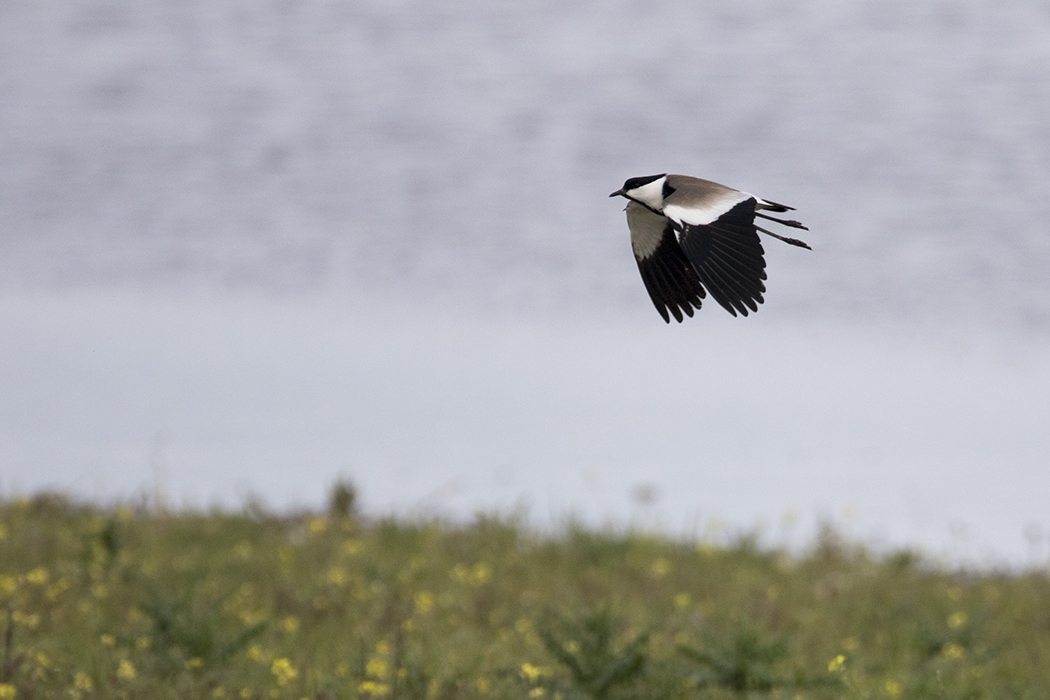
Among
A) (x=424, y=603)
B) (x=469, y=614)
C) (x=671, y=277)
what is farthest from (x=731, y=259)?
(x=469, y=614)

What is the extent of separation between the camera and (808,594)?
637 centimetres

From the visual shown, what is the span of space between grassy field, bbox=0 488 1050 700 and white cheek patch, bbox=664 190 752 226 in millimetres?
2130

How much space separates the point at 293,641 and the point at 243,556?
1588 millimetres

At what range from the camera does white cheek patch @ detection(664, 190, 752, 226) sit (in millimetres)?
2244

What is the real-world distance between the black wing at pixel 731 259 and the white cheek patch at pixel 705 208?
0.7 inches

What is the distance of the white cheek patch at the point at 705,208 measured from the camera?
2.24m

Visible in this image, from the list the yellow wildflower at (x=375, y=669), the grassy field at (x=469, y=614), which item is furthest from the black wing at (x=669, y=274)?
the yellow wildflower at (x=375, y=669)

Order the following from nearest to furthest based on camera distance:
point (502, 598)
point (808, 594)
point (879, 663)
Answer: point (879, 663) → point (502, 598) → point (808, 594)

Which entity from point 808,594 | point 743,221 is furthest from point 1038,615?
point 743,221

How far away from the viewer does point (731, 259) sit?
2209mm

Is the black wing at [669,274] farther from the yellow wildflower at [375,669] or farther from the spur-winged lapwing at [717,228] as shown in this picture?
the yellow wildflower at [375,669]

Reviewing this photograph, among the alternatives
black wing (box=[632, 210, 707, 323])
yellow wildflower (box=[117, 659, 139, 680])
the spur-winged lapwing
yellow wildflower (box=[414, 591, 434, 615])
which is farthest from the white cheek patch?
yellow wildflower (box=[414, 591, 434, 615])

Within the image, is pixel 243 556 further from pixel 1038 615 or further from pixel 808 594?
pixel 1038 615

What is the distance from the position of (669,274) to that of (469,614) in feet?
11.2
